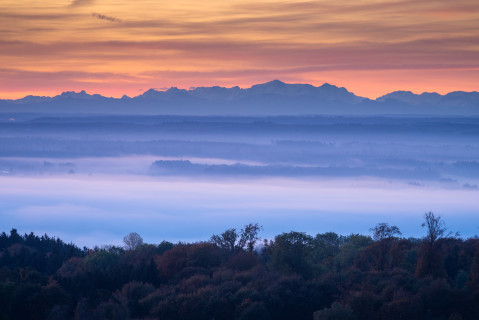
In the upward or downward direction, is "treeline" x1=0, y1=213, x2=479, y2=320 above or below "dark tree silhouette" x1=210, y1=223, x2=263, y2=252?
below

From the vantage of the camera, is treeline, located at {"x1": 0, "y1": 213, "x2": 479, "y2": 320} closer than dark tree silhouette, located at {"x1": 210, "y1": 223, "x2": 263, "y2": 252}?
Yes

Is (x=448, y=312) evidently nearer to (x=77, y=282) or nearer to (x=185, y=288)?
(x=185, y=288)

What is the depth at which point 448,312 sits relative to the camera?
46.9 meters

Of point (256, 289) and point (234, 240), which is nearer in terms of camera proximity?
point (256, 289)

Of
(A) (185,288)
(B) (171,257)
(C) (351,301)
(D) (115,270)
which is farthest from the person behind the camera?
(B) (171,257)

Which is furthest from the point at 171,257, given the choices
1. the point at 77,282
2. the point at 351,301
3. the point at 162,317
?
the point at 351,301

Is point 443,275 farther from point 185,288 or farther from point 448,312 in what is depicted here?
point 185,288

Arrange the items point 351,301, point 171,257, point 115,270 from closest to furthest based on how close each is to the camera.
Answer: point 351,301, point 115,270, point 171,257

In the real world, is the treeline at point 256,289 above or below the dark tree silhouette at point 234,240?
below

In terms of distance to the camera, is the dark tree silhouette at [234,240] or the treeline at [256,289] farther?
the dark tree silhouette at [234,240]

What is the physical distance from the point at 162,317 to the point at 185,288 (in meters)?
5.86

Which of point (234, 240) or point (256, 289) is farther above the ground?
point (234, 240)

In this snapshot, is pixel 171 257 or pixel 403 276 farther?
pixel 171 257

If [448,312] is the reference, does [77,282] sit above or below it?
above
